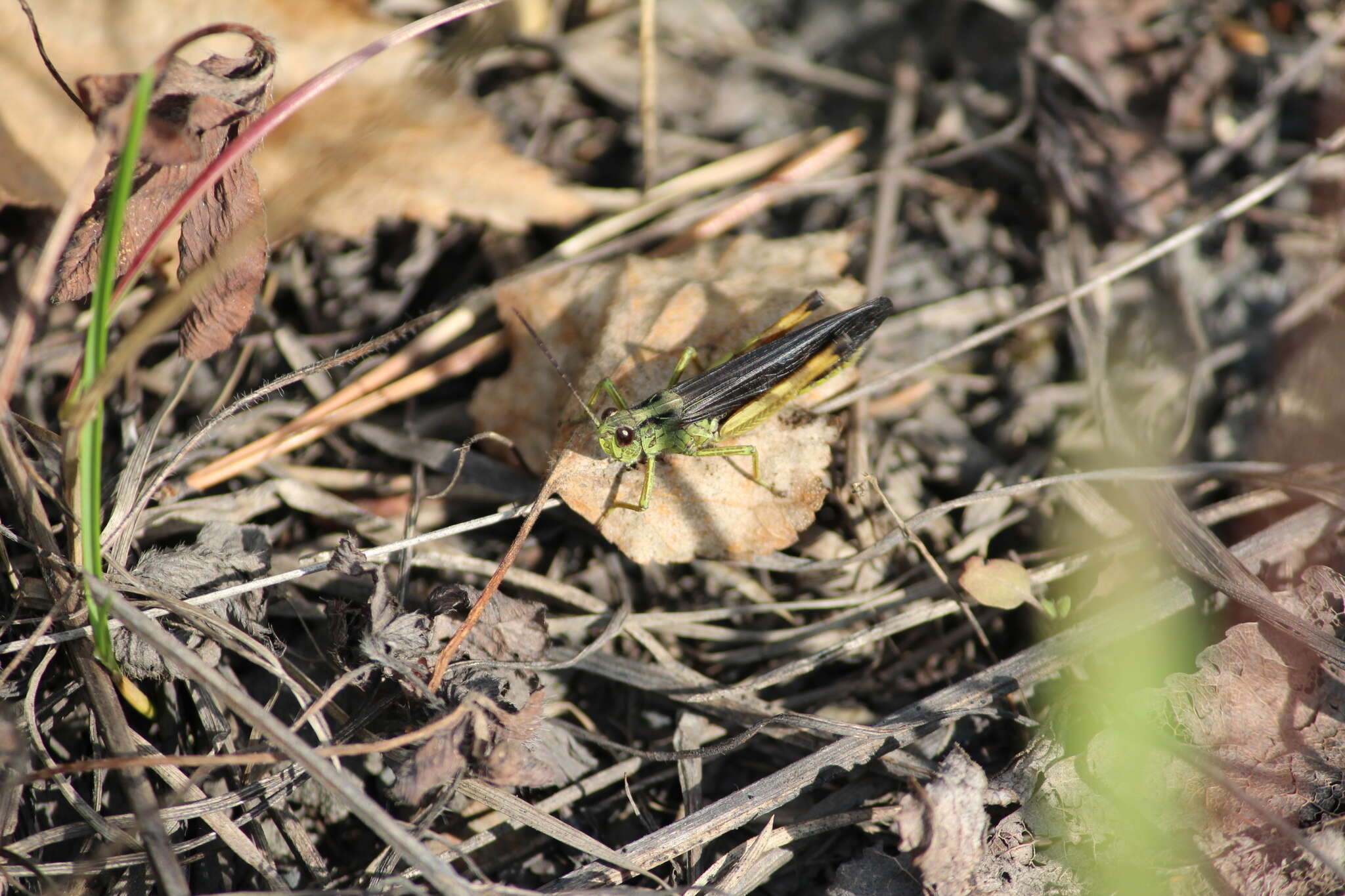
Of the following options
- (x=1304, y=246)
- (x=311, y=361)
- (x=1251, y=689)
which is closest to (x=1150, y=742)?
(x=1251, y=689)

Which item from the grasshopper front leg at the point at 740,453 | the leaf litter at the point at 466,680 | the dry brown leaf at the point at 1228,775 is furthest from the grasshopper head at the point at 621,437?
the dry brown leaf at the point at 1228,775

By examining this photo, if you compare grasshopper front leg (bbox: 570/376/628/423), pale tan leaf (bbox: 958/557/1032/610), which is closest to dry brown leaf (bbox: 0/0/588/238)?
grasshopper front leg (bbox: 570/376/628/423)

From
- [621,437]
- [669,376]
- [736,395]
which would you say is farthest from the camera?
[669,376]

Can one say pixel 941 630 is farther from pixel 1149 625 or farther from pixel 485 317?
pixel 485 317

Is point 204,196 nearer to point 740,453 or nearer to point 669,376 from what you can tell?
point 669,376

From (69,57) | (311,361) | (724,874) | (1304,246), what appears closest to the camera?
(724,874)

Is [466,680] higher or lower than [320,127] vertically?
lower

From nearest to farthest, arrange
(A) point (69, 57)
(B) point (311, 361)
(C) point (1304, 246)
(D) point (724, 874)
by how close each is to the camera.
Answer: (D) point (724, 874)
(A) point (69, 57)
(B) point (311, 361)
(C) point (1304, 246)

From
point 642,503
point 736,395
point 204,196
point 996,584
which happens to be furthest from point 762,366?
point 204,196
